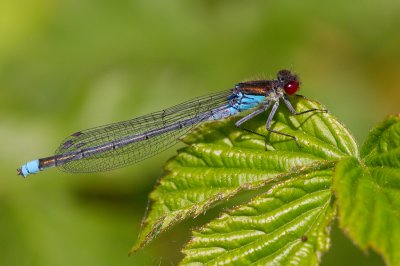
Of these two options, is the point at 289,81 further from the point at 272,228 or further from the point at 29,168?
the point at 29,168

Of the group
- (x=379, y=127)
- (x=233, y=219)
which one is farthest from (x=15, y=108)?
(x=379, y=127)

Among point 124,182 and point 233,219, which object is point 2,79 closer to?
point 124,182

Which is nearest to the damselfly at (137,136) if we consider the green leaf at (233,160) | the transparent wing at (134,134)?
the transparent wing at (134,134)

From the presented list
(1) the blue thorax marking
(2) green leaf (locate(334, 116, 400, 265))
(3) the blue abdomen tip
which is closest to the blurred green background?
(3) the blue abdomen tip

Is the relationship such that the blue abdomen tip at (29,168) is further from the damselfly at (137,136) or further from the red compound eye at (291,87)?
the red compound eye at (291,87)

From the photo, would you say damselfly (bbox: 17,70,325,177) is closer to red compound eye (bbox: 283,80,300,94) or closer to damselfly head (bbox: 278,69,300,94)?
damselfly head (bbox: 278,69,300,94)
